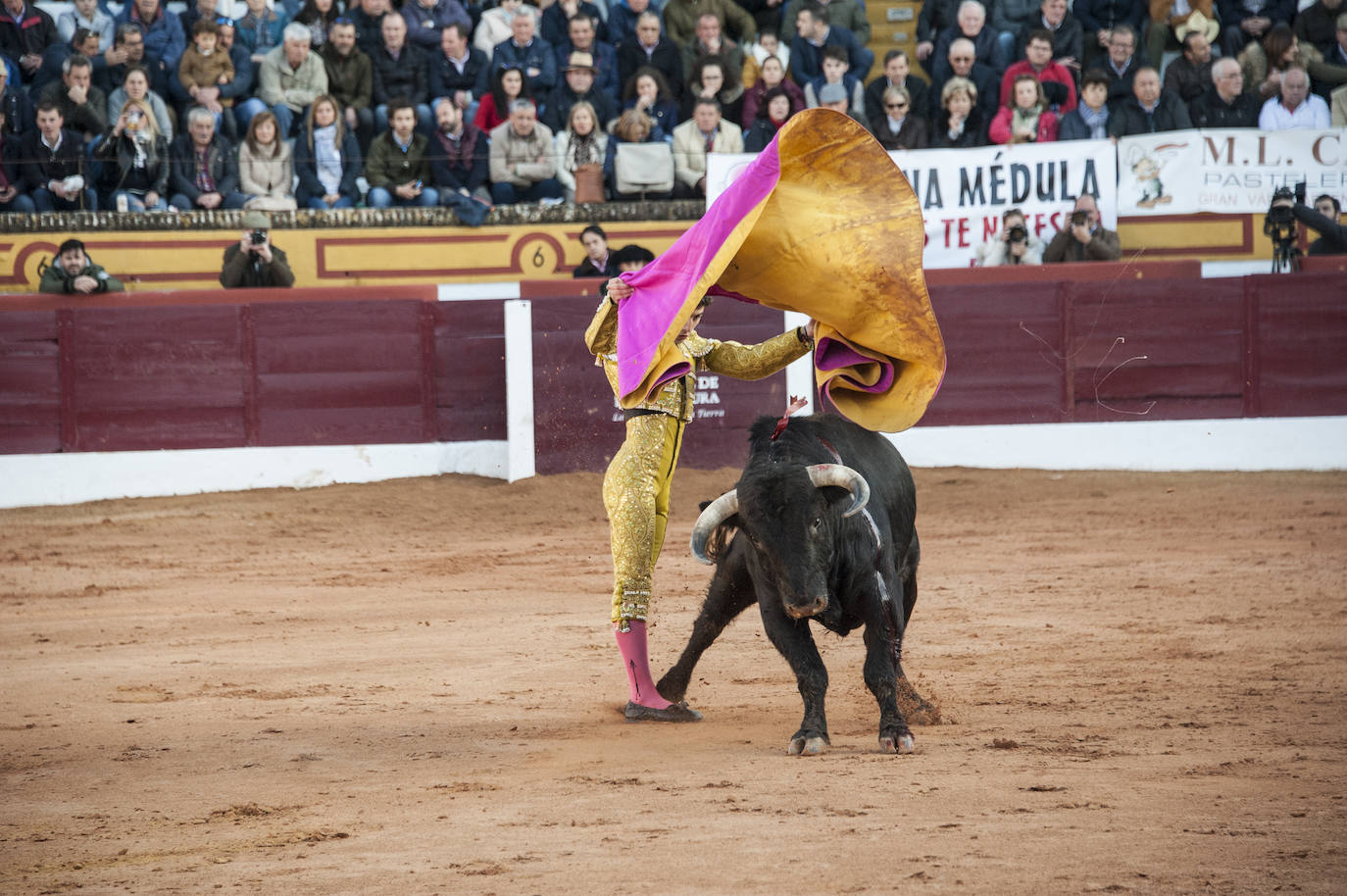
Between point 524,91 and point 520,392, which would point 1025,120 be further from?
point 520,392

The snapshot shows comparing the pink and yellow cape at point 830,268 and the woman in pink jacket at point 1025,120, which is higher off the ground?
the woman in pink jacket at point 1025,120

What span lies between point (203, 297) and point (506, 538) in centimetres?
341

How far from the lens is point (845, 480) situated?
4.02m

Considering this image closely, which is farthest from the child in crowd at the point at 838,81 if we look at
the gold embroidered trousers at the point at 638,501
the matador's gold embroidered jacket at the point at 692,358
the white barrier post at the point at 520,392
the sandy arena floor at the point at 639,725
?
the gold embroidered trousers at the point at 638,501

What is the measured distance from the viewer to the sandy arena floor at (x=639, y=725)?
302 centimetres

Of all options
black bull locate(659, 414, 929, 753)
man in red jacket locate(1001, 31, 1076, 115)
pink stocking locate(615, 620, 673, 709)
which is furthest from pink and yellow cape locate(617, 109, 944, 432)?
man in red jacket locate(1001, 31, 1076, 115)

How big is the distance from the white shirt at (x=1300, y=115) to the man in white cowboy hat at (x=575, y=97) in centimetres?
487

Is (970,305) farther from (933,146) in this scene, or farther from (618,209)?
(618,209)

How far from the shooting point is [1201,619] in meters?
6.00

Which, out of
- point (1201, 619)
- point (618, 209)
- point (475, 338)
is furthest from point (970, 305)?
point (1201, 619)

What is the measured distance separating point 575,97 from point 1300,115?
5.37 m

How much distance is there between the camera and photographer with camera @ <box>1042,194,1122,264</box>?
421 inches

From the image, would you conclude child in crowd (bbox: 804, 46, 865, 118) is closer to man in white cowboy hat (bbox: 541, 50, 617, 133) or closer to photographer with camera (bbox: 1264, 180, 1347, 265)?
man in white cowboy hat (bbox: 541, 50, 617, 133)

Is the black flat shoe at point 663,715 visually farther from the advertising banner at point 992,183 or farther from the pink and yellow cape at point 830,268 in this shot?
the advertising banner at point 992,183
